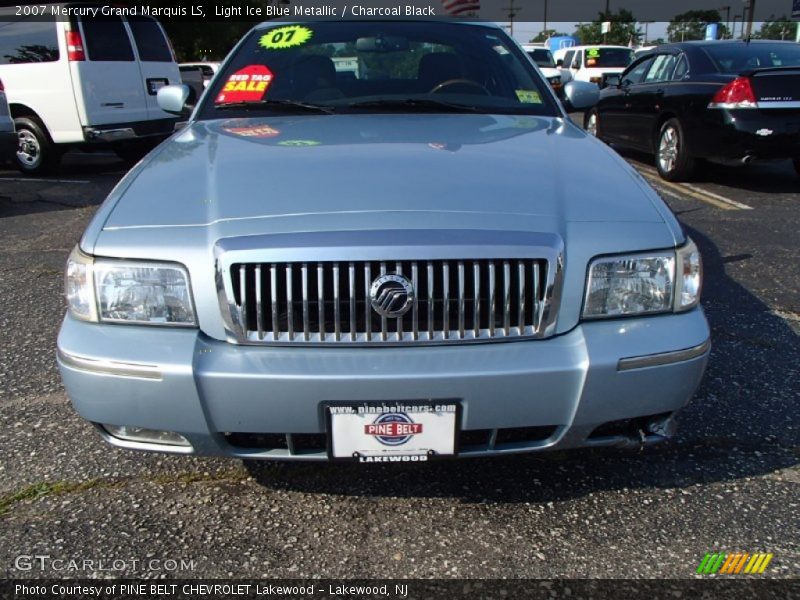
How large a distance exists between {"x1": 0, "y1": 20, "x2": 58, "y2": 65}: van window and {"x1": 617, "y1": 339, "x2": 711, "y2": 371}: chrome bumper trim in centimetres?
853

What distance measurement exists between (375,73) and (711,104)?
5.06 m

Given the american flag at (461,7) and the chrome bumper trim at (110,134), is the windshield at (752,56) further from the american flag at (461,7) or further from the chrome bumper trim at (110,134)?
the chrome bumper trim at (110,134)

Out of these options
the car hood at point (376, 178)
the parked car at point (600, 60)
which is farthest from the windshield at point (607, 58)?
the car hood at point (376, 178)

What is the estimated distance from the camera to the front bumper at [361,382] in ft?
6.18

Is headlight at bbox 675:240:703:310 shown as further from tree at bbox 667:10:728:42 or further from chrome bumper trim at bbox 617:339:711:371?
tree at bbox 667:10:728:42

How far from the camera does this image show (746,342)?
11.9 feet

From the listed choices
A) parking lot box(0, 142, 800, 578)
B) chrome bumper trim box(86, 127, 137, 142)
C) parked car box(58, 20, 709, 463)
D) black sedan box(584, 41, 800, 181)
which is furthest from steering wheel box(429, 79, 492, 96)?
chrome bumper trim box(86, 127, 137, 142)

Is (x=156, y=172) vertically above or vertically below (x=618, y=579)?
above

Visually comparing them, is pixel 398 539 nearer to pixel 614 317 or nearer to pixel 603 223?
pixel 614 317

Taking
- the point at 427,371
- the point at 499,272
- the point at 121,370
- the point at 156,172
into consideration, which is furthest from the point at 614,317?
the point at 156,172

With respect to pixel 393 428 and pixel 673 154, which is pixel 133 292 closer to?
pixel 393 428

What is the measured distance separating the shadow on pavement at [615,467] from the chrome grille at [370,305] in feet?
1.49

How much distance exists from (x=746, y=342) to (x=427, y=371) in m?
2.44

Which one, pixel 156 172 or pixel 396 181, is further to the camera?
pixel 156 172
